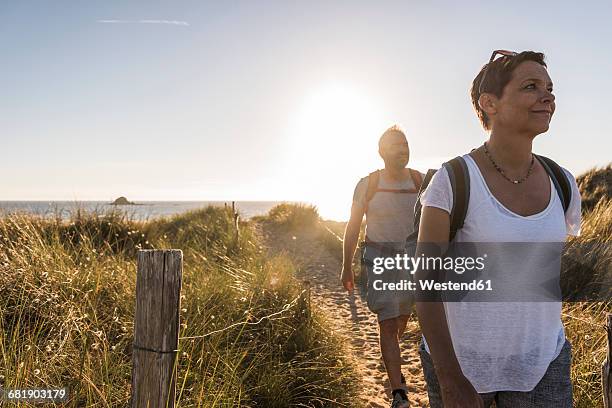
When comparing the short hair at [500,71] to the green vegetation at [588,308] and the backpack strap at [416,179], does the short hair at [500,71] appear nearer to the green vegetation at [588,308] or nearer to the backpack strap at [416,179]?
the backpack strap at [416,179]

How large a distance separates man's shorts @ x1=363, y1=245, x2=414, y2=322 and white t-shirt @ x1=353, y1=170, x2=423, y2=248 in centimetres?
14

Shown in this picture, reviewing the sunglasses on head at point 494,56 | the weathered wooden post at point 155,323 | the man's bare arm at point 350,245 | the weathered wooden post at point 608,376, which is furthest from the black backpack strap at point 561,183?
the man's bare arm at point 350,245

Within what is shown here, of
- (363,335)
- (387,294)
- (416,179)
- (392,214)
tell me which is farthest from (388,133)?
(363,335)

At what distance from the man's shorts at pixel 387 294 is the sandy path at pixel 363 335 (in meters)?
1.05

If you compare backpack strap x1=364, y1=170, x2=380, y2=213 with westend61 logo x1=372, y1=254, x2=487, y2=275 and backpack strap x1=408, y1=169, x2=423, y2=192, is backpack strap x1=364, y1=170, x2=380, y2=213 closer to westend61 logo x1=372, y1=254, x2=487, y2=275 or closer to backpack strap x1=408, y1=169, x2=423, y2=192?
backpack strap x1=408, y1=169, x2=423, y2=192

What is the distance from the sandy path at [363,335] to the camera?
455 cm

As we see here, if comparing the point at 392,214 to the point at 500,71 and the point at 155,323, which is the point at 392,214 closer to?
the point at 500,71

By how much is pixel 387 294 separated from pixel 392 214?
690mm

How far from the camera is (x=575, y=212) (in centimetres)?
198

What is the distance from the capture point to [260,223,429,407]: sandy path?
14.9 feet

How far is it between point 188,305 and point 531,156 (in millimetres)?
3641

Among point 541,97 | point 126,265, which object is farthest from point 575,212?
point 126,265

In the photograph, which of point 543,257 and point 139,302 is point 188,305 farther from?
point 543,257

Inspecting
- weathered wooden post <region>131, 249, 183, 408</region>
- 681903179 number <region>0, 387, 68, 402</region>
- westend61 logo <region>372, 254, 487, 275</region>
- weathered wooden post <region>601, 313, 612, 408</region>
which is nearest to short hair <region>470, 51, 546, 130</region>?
westend61 logo <region>372, 254, 487, 275</region>
